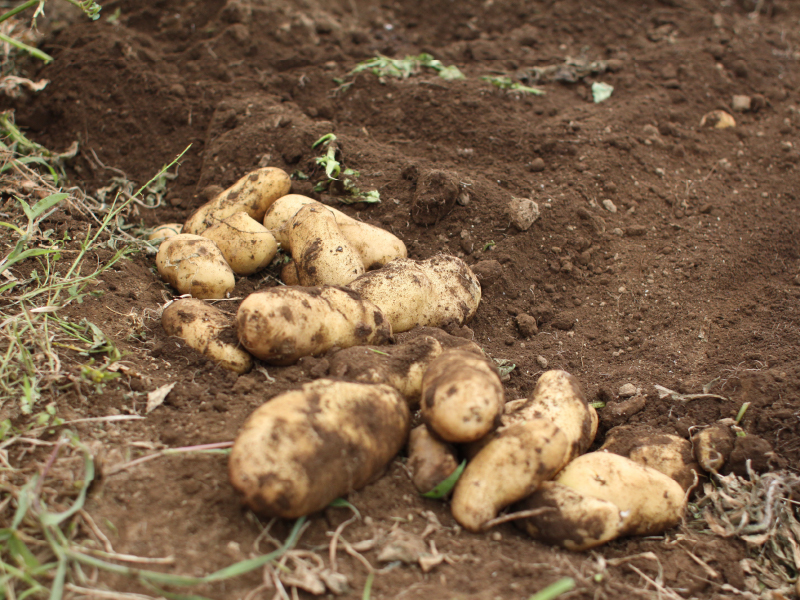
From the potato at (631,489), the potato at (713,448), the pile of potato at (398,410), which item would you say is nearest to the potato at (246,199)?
the pile of potato at (398,410)

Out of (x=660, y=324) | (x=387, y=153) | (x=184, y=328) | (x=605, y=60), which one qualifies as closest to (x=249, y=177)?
(x=387, y=153)

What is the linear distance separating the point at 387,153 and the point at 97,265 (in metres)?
1.61

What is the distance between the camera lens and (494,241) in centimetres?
312

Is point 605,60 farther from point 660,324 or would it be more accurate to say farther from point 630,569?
point 630,569

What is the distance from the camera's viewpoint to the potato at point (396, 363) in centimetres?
205

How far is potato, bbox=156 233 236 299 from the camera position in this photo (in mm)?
2629

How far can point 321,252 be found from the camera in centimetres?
266

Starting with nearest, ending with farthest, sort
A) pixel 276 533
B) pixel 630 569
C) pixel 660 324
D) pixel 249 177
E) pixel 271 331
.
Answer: pixel 276 533 → pixel 630 569 → pixel 271 331 → pixel 660 324 → pixel 249 177

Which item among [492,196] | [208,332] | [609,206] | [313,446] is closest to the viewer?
[313,446]

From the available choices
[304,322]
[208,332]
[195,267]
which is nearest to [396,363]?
[304,322]

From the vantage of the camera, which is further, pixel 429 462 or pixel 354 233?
pixel 354 233

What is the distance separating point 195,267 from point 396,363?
1044 millimetres

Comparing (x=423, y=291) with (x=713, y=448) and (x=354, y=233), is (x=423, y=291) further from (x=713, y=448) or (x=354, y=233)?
(x=713, y=448)

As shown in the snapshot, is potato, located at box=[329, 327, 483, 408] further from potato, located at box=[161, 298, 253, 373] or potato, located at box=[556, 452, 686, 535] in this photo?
potato, located at box=[556, 452, 686, 535]
